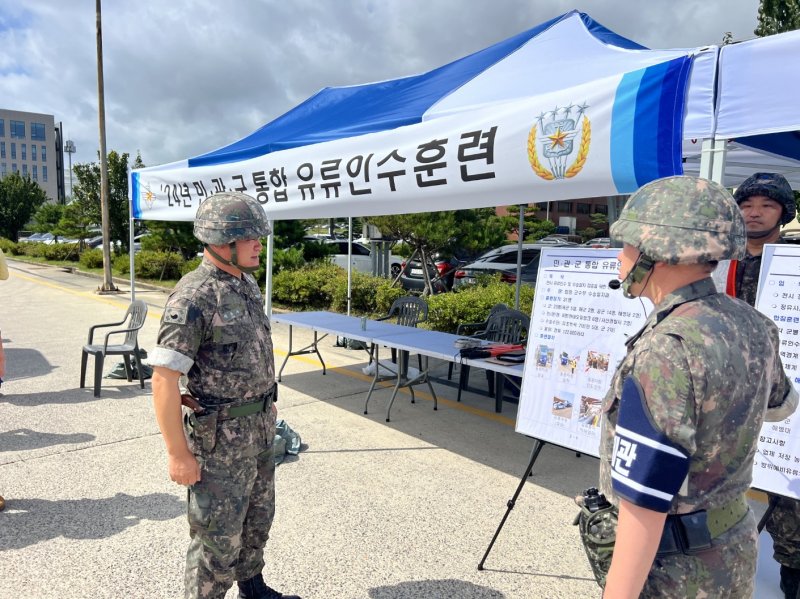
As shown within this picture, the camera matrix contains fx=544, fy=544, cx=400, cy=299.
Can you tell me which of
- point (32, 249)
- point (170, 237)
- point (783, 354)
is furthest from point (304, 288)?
point (32, 249)

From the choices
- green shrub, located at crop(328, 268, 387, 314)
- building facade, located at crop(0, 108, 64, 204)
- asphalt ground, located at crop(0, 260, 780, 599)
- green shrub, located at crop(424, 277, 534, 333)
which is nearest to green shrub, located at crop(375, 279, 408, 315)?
green shrub, located at crop(328, 268, 387, 314)

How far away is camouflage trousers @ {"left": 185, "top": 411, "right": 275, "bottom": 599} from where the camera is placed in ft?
6.70

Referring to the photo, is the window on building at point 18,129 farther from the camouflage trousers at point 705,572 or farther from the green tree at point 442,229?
the camouflage trousers at point 705,572

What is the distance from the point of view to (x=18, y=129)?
98562mm

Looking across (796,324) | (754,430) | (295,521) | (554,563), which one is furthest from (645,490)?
(295,521)

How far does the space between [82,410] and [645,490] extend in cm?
522

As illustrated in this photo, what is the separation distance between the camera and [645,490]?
3.59 feet

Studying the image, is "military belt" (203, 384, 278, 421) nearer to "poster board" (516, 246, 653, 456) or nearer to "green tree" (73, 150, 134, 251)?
"poster board" (516, 246, 653, 456)

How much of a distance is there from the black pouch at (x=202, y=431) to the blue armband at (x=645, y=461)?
1.49 m

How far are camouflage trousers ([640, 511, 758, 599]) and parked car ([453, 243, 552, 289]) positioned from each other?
1062 centimetres

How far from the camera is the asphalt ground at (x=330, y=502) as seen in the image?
8.59ft

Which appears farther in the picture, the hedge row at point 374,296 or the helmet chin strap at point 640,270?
the hedge row at point 374,296

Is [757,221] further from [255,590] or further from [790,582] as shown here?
[255,590]

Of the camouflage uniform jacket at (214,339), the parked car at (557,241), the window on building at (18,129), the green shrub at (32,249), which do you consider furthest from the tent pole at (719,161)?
the window on building at (18,129)
